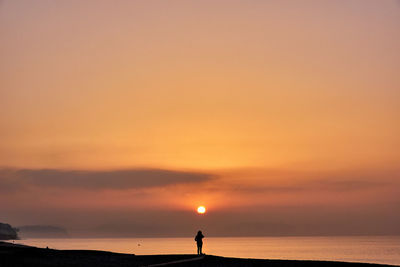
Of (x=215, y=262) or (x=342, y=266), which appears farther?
(x=215, y=262)

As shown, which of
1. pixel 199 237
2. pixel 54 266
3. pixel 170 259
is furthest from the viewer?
pixel 199 237

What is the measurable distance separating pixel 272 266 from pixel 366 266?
6.71 metres

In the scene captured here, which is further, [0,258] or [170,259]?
[170,259]

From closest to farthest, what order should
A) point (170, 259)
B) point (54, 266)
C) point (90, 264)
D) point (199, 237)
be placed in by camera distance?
1. point (54, 266)
2. point (90, 264)
3. point (170, 259)
4. point (199, 237)

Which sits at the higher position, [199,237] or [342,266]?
[199,237]

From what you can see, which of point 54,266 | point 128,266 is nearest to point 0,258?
point 54,266

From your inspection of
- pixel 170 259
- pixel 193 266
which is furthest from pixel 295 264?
pixel 170 259

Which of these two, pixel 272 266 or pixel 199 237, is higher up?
pixel 199 237

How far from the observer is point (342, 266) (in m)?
39.3

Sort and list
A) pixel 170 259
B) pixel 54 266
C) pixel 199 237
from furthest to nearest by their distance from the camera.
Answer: pixel 199 237 → pixel 170 259 → pixel 54 266

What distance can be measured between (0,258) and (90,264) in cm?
737

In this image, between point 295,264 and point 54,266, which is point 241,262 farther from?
point 54,266

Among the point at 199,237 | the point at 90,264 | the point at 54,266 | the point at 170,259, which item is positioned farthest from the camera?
the point at 199,237

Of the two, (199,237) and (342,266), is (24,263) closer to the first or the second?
(199,237)
